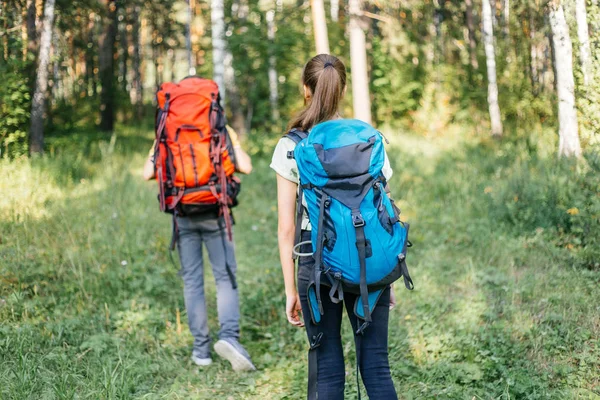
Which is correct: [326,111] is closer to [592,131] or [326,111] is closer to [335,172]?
[335,172]

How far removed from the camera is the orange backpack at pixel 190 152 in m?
4.10

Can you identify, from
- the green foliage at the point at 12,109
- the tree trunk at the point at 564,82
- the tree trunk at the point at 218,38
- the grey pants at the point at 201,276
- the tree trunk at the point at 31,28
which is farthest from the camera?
the tree trunk at the point at 218,38

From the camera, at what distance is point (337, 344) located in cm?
266

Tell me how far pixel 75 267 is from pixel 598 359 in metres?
4.36

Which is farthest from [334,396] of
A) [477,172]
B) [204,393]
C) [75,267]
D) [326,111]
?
[477,172]

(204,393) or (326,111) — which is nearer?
(326,111)

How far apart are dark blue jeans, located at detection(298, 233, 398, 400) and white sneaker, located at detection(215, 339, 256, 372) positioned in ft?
5.90

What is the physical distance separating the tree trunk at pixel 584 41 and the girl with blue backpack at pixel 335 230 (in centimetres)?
359

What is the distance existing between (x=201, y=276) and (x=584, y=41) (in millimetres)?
4121

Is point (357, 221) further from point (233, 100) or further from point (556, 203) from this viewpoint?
point (233, 100)

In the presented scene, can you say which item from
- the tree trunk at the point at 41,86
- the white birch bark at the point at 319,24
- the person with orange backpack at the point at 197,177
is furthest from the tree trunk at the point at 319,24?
the person with orange backpack at the point at 197,177

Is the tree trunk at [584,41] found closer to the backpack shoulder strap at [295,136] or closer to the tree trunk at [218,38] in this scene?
the backpack shoulder strap at [295,136]

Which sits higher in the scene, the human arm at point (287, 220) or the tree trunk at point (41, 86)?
the tree trunk at point (41, 86)

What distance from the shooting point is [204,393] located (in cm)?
400
